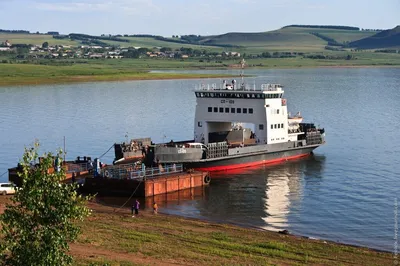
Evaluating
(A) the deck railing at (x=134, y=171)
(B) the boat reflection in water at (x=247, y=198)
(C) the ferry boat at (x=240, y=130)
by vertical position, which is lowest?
(B) the boat reflection in water at (x=247, y=198)

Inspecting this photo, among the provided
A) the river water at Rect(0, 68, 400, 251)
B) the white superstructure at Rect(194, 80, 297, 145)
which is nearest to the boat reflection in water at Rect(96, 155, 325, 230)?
the river water at Rect(0, 68, 400, 251)

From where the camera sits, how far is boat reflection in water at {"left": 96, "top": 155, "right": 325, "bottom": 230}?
36.1 metres

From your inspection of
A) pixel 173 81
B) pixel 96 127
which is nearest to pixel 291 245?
pixel 96 127

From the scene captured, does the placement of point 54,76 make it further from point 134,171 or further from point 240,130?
point 134,171

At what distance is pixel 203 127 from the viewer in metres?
52.3

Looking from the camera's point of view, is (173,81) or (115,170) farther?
(173,81)

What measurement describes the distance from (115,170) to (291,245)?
53.2 feet

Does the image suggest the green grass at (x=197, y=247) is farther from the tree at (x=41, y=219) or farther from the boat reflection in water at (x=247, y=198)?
the tree at (x=41, y=219)

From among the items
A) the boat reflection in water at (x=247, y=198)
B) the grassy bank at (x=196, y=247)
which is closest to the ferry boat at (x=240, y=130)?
the boat reflection in water at (x=247, y=198)

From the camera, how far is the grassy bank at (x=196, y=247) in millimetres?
24422

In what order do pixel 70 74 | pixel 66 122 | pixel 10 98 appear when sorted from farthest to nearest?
1. pixel 70 74
2. pixel 10 98
3. pixel 66 122

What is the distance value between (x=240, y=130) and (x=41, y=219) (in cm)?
3882

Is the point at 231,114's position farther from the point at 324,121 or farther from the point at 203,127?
the point at 324,121

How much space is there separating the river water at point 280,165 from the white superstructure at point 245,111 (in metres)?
2.89
